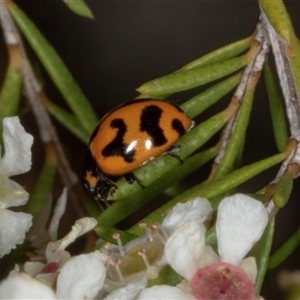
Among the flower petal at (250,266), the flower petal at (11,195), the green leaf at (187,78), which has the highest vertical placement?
the green leaf at (187,78)

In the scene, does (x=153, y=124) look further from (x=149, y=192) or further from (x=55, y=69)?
(x=55, y=69)

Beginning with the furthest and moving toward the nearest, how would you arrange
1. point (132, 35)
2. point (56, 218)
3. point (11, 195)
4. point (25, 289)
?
point (132, 35), point (56, 218), point (11, 195), point (25, 289)

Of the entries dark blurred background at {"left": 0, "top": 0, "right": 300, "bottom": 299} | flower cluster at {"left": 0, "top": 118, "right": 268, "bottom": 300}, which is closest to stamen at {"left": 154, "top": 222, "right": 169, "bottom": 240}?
flower cluster at {"left": 0, "top": 118, "right": 268, "bottom": 300}

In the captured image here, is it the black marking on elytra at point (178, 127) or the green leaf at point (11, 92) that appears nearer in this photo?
the black marking on elytra at point (178, 127)

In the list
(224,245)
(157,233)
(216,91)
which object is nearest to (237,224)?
(224,245)

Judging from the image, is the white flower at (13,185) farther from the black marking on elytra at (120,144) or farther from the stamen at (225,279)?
the stamen at (225,279)

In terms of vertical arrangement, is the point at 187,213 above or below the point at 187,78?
below

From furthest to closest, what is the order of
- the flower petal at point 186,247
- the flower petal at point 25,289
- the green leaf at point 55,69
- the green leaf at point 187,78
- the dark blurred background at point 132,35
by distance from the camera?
1. the dark blurred background at point 132,35
2. the green leaf at point 55,69
3. the green leaf at point 187,78
4. the flower petal at point 186,247
5. the flower petal at point 25,289

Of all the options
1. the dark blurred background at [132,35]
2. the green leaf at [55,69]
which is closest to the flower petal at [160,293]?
the green leaf at [55,69]

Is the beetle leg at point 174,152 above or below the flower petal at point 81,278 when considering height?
above
